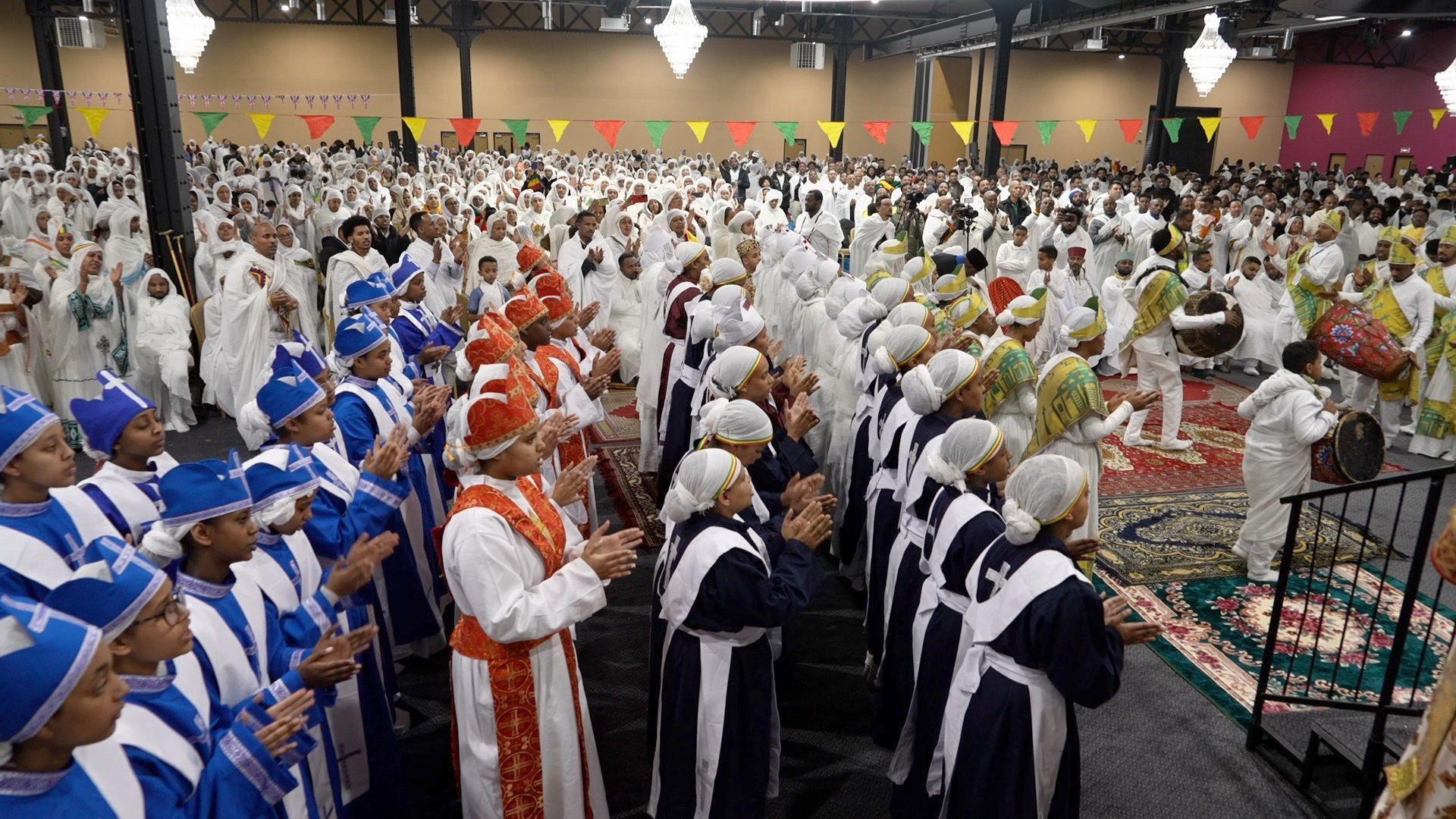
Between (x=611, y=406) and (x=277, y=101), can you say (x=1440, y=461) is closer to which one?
(x=611, y=406)

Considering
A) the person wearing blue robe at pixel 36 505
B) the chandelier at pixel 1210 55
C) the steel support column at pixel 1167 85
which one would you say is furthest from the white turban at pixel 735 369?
the steel support column at pixel 1167 85

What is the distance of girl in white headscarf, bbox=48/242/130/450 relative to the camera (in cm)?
756

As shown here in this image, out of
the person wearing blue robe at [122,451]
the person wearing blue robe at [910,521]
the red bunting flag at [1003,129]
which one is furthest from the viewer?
the red bunting flag at [1003,129]

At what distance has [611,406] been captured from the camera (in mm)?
9023

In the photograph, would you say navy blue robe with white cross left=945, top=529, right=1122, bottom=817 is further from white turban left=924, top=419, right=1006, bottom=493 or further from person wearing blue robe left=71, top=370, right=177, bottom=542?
person wearing blue robe left=71, top=370, right=177, bottom=542

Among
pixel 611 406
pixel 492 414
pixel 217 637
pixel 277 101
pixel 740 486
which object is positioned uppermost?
pixel 277 101

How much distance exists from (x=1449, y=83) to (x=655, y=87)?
73.3 ft

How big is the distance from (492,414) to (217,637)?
36.0 inches

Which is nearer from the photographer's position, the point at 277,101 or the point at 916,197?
the point at 916,197

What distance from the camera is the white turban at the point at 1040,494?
8.77 feet

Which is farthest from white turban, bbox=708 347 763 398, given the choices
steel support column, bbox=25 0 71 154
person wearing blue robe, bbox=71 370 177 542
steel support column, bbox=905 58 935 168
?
steel support column, bbox=905 58 935 168

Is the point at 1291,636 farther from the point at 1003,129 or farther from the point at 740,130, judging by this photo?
the point at 740,130

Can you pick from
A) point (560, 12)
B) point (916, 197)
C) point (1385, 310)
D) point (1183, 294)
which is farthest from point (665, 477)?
point (560, 12)

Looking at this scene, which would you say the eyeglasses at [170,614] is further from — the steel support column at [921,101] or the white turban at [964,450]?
the steel support column at [921,101]
